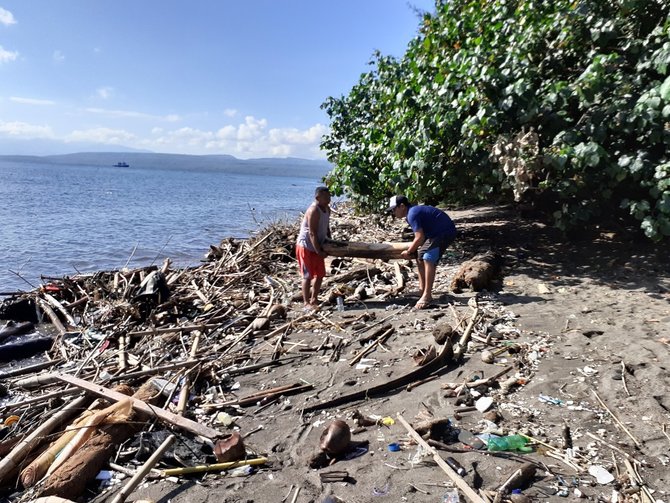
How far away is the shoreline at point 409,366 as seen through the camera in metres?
3.33

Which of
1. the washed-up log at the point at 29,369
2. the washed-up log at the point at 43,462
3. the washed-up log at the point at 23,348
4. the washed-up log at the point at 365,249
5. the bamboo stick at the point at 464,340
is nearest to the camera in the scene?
the washed-up log at the point at 43,462

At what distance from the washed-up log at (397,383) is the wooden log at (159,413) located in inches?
37.5

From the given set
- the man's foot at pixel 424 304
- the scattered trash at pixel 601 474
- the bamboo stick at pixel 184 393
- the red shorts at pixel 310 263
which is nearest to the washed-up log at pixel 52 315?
the bamboo stick at pixel 184 393

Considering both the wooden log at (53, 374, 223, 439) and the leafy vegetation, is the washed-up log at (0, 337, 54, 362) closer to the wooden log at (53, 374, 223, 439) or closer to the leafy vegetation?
the wooden log at (53, 374, 223, 439)

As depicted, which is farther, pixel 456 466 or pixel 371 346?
pixel 371 346

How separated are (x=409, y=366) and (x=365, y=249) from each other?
3229mm

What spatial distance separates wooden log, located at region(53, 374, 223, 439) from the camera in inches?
153

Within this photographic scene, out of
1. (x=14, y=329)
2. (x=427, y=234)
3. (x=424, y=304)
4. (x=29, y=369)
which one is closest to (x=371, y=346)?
(x=424, y=304)

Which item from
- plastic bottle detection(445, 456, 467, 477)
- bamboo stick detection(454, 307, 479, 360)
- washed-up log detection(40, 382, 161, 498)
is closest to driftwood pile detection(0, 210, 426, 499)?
washed-up log detection(40, 382, 161, 498)

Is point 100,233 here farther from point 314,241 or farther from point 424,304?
point 424,304

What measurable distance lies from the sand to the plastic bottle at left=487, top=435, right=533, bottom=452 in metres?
0.09

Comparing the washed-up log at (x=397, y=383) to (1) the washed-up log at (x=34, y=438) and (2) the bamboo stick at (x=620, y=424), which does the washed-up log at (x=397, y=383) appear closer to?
(2) the bamboo stick at (x=620, y=424)

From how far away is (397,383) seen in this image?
4590 mm

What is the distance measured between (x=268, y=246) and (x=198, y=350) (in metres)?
6.05
